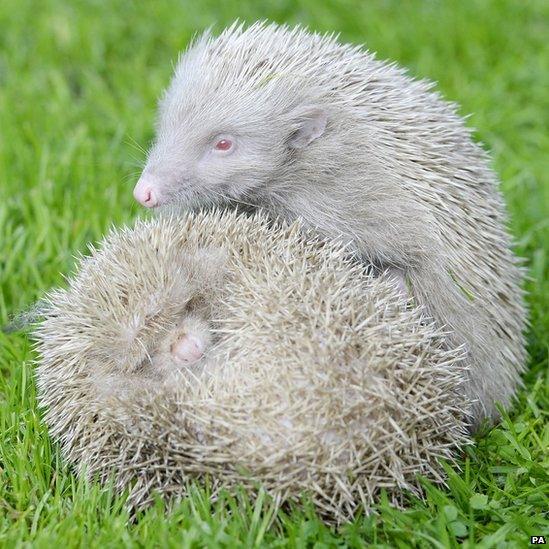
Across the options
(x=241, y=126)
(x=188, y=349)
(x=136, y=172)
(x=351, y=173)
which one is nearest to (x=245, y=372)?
(x=188, y=349)

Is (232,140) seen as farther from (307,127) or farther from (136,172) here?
(136,172)

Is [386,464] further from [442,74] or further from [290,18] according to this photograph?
[290,18]

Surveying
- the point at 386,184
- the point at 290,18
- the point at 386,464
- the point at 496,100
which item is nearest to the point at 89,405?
the point at 386,464

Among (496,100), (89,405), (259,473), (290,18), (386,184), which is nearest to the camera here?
(259,473)

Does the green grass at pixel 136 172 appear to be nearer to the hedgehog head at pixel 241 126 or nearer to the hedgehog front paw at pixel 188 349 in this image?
the hedgehog front paw at pixel 188 349

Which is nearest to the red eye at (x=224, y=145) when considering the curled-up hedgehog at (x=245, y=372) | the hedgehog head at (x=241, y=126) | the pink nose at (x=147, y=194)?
the hedgehog head at (x=241, y=126)
